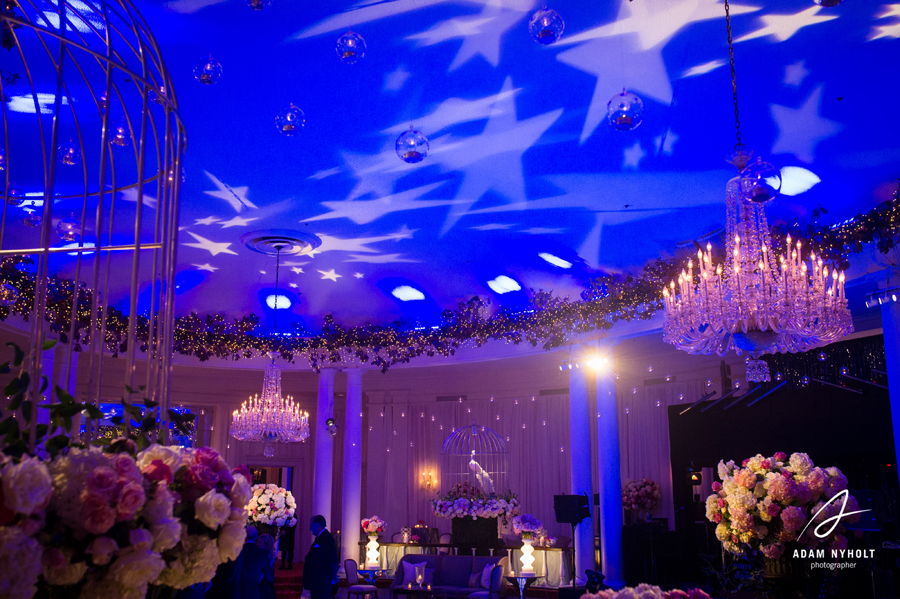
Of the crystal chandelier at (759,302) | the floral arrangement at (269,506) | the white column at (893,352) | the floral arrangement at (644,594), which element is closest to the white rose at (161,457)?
the floral arrangement at (644,594)

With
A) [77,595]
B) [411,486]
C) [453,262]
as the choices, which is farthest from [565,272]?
[77,595]

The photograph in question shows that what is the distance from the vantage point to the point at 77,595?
1801 mm

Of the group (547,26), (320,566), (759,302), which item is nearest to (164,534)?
(547,26)

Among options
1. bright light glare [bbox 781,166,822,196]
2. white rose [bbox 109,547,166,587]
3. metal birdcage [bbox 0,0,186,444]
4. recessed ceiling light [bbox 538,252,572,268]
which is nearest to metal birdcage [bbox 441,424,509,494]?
recessed ceiling light [bbox 538,252,572,268]

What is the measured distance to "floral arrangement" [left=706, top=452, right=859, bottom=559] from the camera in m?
3.97

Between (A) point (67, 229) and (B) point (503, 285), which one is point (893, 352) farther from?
(A) point (67, 229)

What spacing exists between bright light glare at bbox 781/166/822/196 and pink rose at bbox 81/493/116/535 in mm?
6387

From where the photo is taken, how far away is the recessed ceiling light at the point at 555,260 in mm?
9195

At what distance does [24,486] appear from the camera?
5.10 ft

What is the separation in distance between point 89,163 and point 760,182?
5.54 meters

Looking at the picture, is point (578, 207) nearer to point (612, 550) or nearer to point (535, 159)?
point (535, 159)

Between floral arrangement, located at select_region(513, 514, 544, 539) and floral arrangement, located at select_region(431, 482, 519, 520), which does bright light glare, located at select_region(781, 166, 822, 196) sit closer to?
floral arrangement, located at select_region(513, 514, 544, 539)

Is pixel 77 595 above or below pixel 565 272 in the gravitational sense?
below

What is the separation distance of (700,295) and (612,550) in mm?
6434
